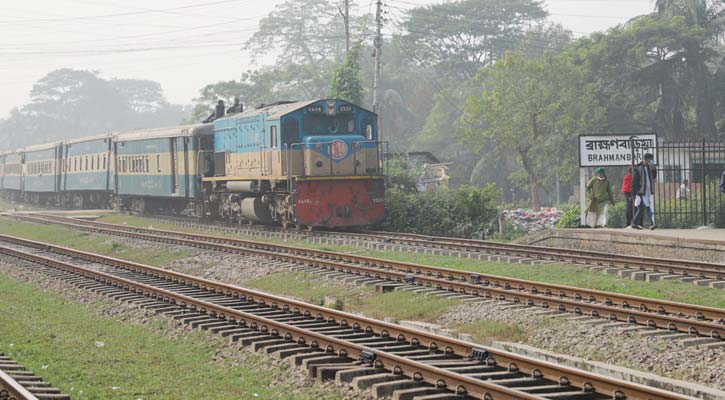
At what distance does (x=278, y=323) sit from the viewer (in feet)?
34.6

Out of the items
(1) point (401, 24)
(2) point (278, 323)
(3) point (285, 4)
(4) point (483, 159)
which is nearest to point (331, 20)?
(3) point (285, 4)

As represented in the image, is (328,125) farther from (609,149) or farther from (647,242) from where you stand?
(647,242)

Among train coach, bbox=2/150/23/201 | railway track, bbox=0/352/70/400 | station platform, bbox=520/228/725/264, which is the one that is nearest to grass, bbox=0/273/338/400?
railway track, bbox=0/352/70/400

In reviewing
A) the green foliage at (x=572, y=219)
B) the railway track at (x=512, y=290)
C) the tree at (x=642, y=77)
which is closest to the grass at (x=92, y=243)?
the railway track at (x=512, y=290)

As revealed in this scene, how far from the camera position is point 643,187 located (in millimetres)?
19906

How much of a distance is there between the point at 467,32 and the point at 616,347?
64.5 metres

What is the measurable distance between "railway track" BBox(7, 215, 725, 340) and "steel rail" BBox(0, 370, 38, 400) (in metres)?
6.38

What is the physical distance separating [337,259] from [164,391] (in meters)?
9.48

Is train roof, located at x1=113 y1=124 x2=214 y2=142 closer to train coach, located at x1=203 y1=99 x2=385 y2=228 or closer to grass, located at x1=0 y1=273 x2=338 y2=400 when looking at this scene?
train coach, located at x1=203 y1=99 x2=385 y2=228

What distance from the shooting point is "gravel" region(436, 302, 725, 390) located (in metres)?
8.70

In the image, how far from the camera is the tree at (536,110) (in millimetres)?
46719

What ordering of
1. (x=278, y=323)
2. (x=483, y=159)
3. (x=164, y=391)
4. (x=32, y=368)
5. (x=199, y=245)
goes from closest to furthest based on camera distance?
(x=164, y=391) < (x=32, y=368) < (x=278, y=323) < (x=199, y=245) < (x=483, y=159)

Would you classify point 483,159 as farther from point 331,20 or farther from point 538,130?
point 331,20

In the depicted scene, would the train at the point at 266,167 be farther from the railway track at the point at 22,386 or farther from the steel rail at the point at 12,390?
the steel rail at the point at 12,390
